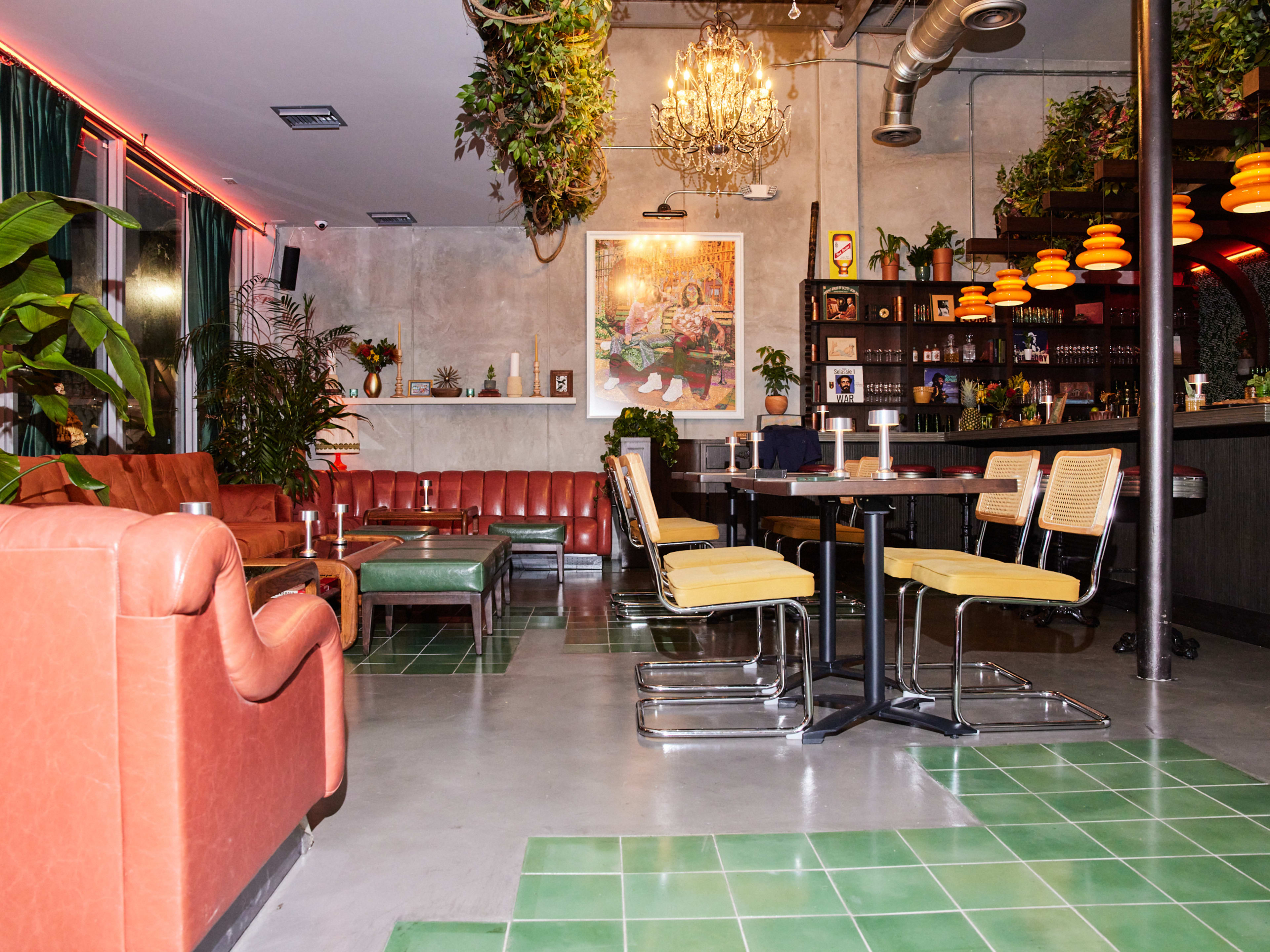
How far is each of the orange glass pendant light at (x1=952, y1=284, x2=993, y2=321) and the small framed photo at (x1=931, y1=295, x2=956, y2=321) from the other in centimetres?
54

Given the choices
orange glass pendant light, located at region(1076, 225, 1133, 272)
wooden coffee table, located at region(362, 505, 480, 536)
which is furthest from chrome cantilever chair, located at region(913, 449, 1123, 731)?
wooden coffee table, located at region(362, 505, 480, 536)

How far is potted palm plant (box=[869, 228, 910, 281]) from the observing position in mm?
8695

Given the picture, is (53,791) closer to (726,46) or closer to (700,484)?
(700,484)

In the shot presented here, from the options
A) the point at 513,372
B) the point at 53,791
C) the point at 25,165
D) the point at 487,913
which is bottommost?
the point at 487,913

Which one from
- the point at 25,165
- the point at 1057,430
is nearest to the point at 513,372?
the point at 25,165

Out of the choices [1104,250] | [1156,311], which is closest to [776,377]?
[1104,250]

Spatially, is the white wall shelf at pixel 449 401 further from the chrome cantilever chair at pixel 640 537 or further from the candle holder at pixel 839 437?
the candle holder at pixel 839 437

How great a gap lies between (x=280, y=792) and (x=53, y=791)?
1.52 feet

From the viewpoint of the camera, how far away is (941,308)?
879 centimetres

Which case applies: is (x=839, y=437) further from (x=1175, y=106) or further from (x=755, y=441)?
(x=1175, y=106)

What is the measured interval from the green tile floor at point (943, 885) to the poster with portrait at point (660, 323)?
6547 mm

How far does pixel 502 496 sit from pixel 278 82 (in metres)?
4.01

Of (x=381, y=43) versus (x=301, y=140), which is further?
(x=301, y=140)

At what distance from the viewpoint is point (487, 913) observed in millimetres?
1770
